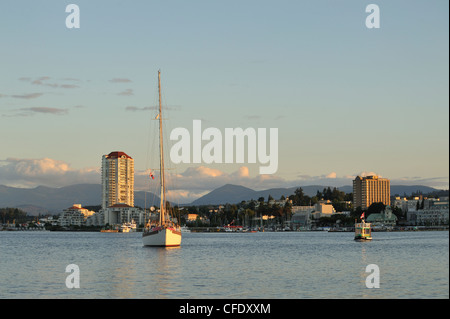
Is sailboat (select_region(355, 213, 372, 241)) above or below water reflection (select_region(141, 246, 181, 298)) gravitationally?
below

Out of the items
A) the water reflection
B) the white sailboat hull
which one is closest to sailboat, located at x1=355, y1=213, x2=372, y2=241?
the white sailboat hull

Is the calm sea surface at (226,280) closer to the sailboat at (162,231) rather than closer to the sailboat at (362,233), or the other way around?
the sailboat at (162,231)

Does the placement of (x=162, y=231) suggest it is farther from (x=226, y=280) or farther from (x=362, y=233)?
(x=362, y=233)

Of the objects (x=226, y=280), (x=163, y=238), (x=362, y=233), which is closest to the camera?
(x=226, y=280)

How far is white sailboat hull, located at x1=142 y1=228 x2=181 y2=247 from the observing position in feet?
275

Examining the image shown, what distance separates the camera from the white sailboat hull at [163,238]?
83812 millimetres

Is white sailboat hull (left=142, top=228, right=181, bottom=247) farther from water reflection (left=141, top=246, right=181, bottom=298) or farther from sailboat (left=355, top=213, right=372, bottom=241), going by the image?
sailboat (left=355, top=213, right=372, bottom=241)

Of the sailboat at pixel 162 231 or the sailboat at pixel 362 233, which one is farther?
the sailboat at pixel 362 233

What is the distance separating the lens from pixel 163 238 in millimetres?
84500

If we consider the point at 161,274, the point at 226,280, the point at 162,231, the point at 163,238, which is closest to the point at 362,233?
the point at 163,238

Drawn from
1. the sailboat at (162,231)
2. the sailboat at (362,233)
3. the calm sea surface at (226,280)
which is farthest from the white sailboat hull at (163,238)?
the sailboat at (362,233)

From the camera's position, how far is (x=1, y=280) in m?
47.8
